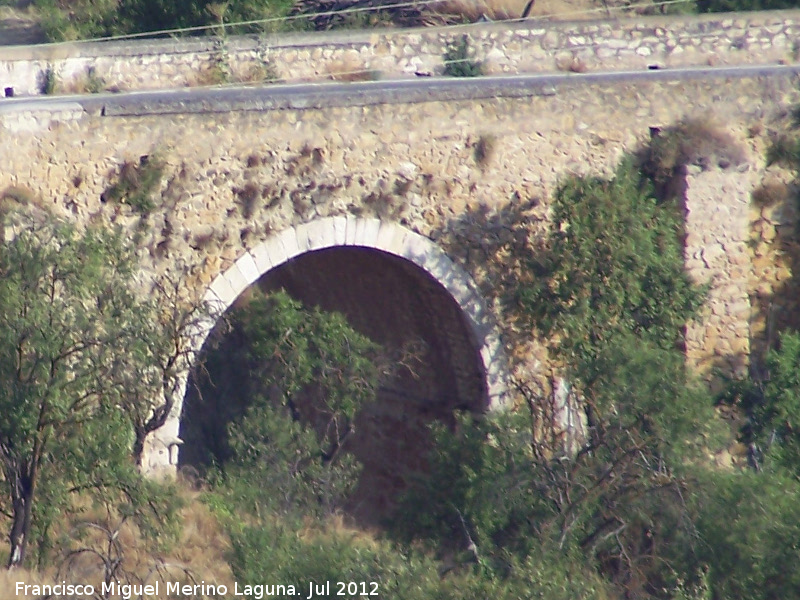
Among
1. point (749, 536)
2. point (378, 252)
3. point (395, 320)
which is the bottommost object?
point (749, 536)

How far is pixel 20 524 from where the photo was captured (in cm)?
920

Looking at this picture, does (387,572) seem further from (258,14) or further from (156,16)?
(156,16)

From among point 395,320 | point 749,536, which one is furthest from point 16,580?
point 395,320

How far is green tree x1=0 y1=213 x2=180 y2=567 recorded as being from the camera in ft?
28.7

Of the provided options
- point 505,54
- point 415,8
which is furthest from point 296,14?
point 505,54

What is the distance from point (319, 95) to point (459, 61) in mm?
5182

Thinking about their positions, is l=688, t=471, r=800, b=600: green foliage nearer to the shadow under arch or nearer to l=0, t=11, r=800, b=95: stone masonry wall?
the shadow under arch

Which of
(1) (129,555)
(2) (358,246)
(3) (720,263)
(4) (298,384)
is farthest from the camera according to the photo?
(3) (720,263)

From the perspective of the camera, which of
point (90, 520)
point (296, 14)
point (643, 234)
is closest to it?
point (90, 520)

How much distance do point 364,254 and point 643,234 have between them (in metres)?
2.69

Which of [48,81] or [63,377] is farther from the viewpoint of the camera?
[48,81]

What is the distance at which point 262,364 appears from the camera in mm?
12844

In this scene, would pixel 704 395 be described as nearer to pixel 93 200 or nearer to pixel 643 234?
pixel 643 234

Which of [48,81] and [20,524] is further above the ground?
[48,81]
